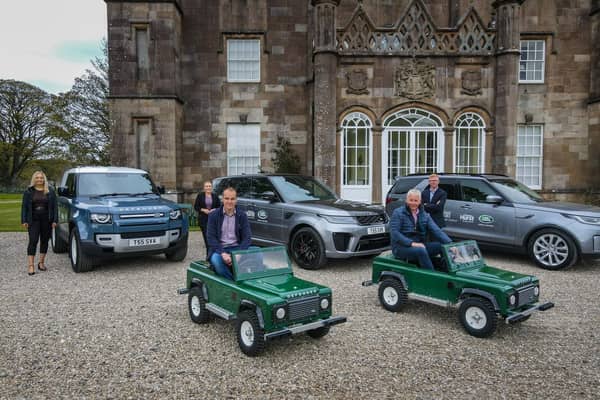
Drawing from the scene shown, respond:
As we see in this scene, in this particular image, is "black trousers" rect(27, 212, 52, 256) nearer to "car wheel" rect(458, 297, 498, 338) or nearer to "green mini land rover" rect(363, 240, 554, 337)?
"green mini land rover" rect(363, 240, 554, 337)

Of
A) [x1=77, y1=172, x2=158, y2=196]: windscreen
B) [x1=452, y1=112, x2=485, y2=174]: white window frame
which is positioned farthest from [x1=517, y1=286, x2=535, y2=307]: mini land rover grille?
[x1=452, y1=112, x2=485, y2=174]: white window frame

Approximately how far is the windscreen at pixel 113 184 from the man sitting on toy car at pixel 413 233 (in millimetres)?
5904

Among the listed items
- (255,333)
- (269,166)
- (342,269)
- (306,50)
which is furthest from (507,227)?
(306,50)

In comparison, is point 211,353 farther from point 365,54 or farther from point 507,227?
point 365,54

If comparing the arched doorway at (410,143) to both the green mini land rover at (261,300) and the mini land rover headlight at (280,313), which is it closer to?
the green mini land rover at (261,300)

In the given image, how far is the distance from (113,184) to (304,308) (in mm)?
6425

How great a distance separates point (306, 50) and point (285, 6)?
6.59 feet

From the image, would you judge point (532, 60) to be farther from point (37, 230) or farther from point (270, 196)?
point (37, 230)

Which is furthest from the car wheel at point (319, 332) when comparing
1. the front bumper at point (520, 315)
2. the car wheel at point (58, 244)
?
the car wheel at point (58, 244)

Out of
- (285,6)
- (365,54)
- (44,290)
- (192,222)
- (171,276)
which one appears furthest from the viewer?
(285,6)

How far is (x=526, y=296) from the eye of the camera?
15.4 feet

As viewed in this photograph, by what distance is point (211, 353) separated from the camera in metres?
4.25

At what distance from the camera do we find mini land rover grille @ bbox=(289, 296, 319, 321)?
4090 mm

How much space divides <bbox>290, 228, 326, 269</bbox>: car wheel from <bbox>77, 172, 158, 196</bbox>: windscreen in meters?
3.53
